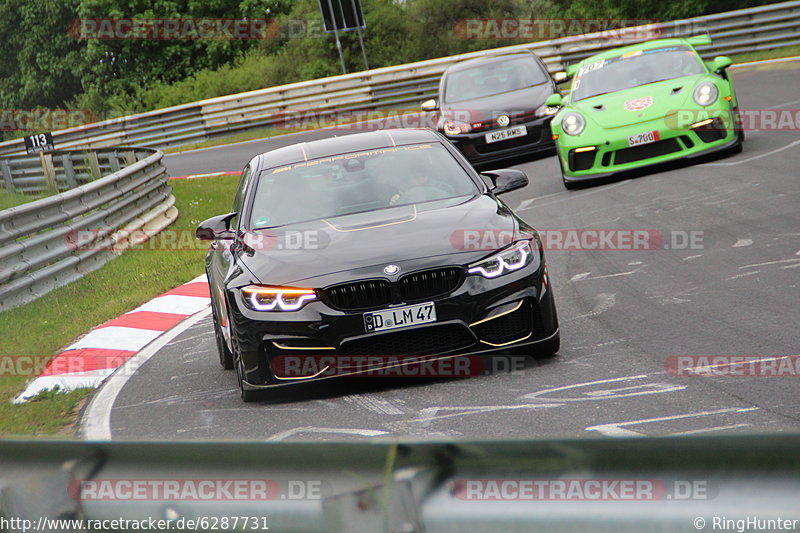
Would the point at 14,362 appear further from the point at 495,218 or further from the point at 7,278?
the point at 495,218

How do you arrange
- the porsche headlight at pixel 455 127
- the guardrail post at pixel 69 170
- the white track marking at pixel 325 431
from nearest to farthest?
the white track marking at pixel 325 431 → the porsche headlight at pixel 455 127 → the guardrail post at pixel 69 170

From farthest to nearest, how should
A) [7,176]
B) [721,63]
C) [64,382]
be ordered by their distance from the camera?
[7,176]
[721,63]
[64,382]

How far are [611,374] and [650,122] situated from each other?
695cm

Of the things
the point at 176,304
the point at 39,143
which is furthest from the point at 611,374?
the point at 39,143

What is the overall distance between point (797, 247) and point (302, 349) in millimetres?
4163

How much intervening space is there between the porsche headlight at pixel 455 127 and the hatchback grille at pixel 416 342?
1071 centimetres

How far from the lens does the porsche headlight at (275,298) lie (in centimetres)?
559

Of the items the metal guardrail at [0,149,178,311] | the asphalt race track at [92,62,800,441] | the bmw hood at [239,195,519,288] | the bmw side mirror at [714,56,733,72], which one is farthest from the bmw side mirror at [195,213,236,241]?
the bmw side mirror at [714,56,733,72]

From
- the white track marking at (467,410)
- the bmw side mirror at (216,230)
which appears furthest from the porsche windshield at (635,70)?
the white track marking at (467,410)

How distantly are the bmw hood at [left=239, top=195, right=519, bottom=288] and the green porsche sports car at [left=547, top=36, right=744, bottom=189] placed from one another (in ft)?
19.3

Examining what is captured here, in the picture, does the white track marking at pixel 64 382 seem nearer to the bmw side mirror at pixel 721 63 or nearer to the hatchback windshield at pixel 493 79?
the bmw side mirror at pixel 721 63

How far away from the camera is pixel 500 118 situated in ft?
52.5

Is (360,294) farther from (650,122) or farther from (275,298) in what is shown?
(650,122)

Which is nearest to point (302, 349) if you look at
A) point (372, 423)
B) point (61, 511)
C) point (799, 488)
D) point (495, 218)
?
point (372, 423)
